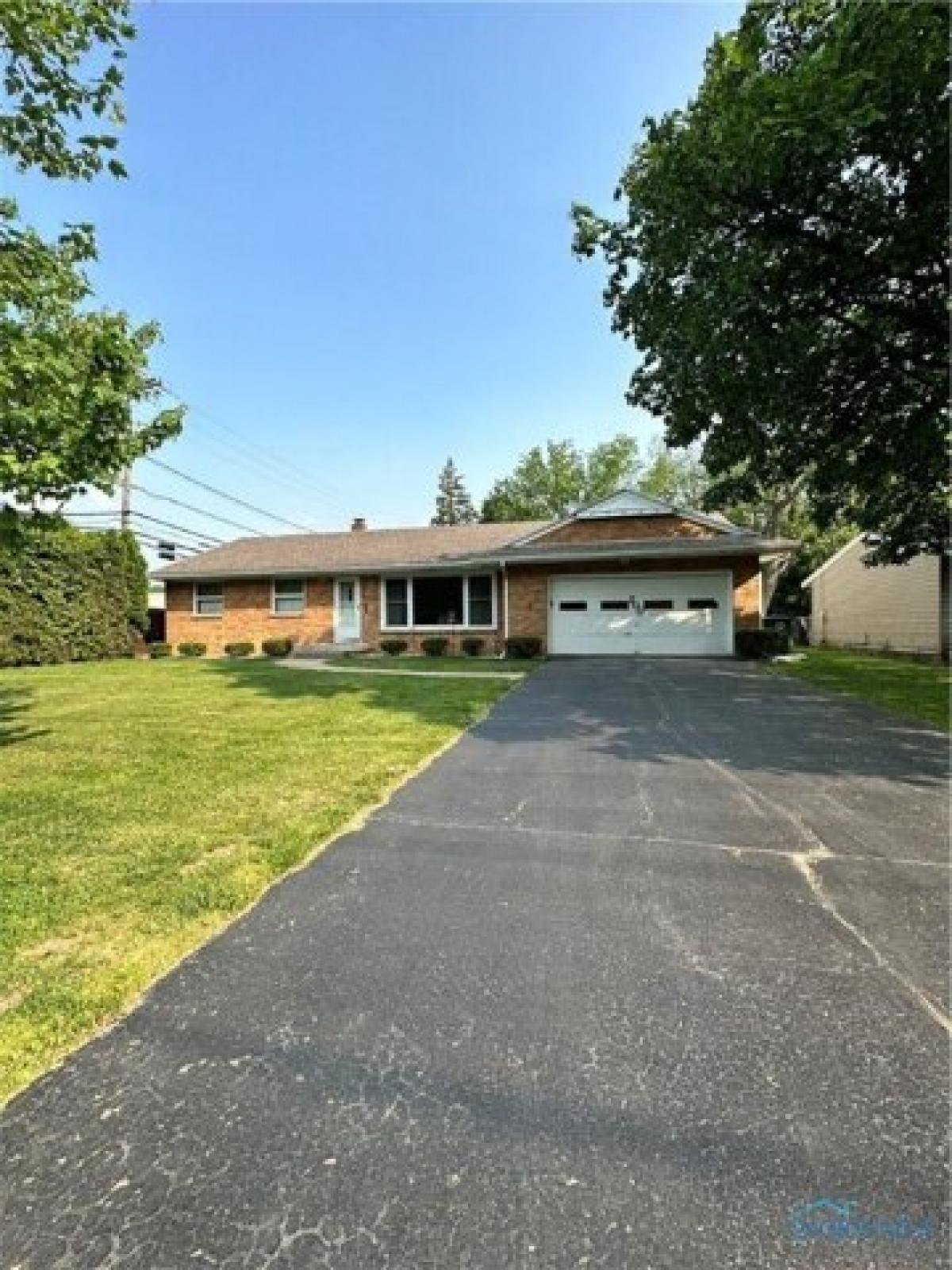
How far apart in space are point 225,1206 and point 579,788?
399 centimetres

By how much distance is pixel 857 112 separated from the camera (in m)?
7.23

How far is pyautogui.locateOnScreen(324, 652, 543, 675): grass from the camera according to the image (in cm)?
1516

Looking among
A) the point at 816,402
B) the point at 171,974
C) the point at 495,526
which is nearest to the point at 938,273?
the point at 816,402

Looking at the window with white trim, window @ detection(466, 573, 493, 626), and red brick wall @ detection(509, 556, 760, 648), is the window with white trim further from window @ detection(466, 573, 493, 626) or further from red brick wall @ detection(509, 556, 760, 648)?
red brick wall @ detection(509, 556, 760, 648)

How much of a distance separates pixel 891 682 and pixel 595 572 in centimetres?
765

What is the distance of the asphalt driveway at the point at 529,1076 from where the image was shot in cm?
160

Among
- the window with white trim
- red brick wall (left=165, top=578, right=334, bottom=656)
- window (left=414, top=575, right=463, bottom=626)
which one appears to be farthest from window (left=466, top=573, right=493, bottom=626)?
red brick wall (left=165, top=578, right=334, bottom=656)

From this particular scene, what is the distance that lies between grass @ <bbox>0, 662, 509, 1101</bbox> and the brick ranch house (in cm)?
854

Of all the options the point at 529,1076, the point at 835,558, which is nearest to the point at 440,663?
the point at 529,1076

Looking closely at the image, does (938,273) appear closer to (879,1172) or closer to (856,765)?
(856,765)

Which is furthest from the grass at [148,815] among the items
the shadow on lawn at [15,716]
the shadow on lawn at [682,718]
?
the shadow on lawn at [682,718]

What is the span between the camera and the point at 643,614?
58.9 feet

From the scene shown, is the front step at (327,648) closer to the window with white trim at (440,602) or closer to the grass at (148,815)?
the window with white trim at (440,602)

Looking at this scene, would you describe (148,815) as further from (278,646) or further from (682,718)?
(278,646)
